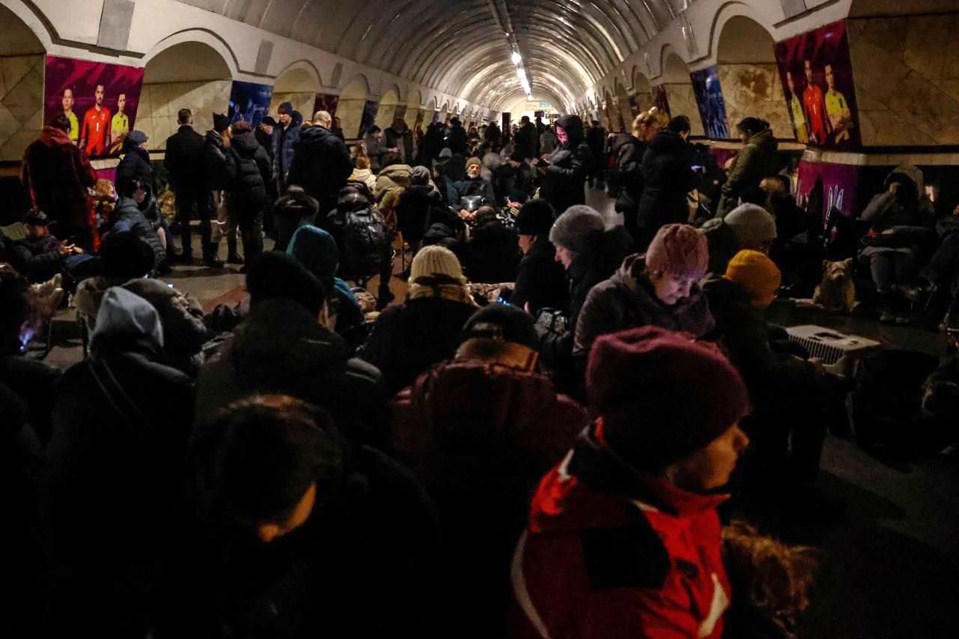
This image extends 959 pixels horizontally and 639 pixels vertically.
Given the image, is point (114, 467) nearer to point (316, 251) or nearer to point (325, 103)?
point (316, 251)

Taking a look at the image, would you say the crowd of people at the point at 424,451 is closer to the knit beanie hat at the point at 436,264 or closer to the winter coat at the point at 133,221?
→ the knit beanie hat at the point at 436,264

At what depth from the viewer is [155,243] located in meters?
7.43

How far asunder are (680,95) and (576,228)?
14017mm

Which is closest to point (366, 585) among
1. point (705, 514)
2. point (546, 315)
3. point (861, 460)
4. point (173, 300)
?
point (705, 514)

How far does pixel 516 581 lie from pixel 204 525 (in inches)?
25.0

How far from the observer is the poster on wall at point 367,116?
21203 millimetres

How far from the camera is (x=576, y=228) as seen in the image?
4.18m

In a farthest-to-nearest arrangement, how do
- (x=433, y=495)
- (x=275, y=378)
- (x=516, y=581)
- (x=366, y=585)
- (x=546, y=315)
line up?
(x=546, y=315) → (x=275, y=378) → (x=433, y=495) → (x=366, y=585) → (x=516, y=581)

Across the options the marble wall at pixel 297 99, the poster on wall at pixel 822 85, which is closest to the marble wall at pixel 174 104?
the marble wall at pixel 297 99

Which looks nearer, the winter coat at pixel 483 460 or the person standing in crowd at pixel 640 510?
the person standing in crowd at pixel 640 510

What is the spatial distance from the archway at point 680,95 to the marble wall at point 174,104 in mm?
9391

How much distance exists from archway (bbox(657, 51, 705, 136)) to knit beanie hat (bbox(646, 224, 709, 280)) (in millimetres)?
14503

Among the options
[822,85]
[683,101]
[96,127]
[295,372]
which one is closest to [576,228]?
[295,372]

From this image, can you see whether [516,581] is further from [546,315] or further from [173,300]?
[546,315]
